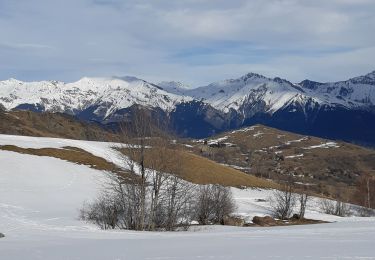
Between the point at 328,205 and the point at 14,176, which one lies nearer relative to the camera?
the point at 14,176

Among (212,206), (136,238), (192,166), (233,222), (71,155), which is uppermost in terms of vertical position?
(71,155)

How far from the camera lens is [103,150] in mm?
112000

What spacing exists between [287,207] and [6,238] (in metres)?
50.8

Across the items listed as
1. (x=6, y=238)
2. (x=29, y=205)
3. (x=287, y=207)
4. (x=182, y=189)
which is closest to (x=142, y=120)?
(x=182, y=189)

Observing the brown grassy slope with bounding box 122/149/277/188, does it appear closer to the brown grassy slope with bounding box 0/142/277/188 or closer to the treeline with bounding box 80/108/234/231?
the brown grassy slope with bounding box 0/142/277/188

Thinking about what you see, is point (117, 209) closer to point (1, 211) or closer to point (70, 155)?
point (1, 211)

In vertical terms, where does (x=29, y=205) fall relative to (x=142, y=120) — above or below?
below

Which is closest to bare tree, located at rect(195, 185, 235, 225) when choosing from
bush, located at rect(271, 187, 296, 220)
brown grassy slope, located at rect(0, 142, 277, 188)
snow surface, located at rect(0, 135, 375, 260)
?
snow surface, located at rect(0, 135, 375, 260)

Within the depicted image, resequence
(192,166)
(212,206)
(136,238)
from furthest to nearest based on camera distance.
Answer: (192,166) < (212,206) < (136,238)

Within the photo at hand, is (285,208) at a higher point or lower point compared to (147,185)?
lower

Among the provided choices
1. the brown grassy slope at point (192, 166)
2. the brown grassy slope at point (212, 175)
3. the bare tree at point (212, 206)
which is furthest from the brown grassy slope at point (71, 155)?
the bare tree at point (212, 206)

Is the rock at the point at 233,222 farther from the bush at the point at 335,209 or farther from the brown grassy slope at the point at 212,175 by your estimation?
the brown grassy slope at the point at 212,175

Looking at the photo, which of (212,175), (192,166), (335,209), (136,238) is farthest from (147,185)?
(192,166)

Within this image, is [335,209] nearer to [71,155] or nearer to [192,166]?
[192,166]
